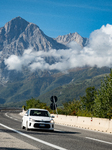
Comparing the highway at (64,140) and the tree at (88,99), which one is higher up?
the tree at (88,99)

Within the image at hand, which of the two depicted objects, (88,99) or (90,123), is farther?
(88,99)

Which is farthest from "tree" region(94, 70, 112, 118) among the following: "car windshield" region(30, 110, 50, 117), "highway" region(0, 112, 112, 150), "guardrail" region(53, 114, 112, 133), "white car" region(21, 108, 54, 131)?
"highway" region(0, 112, 112, 150)

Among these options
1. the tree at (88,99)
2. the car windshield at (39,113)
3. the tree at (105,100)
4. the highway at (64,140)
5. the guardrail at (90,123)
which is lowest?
the highway at (64,140)

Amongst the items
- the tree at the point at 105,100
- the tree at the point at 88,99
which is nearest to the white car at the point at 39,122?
the tree at the point at 105,100

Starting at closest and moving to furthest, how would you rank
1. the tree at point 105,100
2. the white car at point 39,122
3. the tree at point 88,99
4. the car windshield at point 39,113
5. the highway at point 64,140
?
the highway at point 64,140, the white car at point 39,122, the car windshield at point 39,113, the tree at point 105,100, the tree at point 88,99

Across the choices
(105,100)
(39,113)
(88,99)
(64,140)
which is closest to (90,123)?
(39,113)

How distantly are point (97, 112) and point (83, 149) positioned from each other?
32.1m

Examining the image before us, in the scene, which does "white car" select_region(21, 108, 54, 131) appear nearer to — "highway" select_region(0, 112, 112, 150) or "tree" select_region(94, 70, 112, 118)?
"highway" select_region(0, 112, 112, 150)

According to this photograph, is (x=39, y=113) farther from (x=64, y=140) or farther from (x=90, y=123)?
(x=64, y=140)

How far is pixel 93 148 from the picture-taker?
966cm

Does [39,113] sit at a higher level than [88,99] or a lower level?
lower

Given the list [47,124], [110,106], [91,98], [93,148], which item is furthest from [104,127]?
[91,98]

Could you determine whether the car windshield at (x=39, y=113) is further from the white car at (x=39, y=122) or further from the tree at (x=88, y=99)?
the tree at (x=88, y=99)

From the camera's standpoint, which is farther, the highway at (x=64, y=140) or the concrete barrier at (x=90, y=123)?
the concrete barrier at (x=90, y=123)
